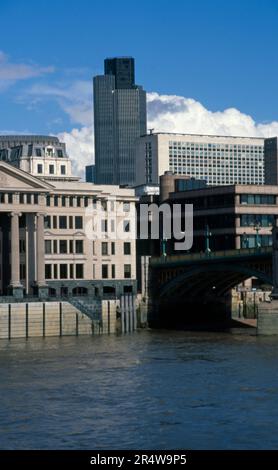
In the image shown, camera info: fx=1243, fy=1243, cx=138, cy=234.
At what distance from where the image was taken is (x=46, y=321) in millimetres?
142125

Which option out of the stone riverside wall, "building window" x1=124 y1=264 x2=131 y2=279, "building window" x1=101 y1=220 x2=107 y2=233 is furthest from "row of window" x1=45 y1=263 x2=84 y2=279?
the stone riverside wall

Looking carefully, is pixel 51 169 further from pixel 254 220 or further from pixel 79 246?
pixel 254 220

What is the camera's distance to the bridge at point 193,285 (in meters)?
148

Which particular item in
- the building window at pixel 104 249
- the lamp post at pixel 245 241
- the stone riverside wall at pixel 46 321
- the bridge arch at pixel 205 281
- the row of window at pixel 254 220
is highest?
the row of window at pixel 254 220

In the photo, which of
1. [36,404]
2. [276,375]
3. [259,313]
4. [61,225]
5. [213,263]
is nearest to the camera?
[36,404]

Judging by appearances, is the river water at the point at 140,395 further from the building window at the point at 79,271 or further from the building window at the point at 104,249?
the building window at the point at 104,249

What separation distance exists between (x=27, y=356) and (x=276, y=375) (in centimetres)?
2826

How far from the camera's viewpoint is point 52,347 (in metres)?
124

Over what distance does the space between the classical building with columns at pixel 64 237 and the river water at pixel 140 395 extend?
29.8 m

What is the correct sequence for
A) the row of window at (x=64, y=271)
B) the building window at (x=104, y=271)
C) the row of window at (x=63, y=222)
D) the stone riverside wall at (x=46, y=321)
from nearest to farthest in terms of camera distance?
the stone riverside wall at (x=46, y=321) < the row of window at (x=63, y=222) < the row of window at (x=64, y=271) < the building window at (x=104, y=271)

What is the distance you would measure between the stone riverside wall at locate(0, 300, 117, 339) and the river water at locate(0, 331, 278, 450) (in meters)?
11.6

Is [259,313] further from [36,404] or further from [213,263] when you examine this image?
[36,404]

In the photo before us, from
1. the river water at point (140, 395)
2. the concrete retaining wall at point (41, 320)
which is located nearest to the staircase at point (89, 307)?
the concrete retaining wall at point (41, 320)
